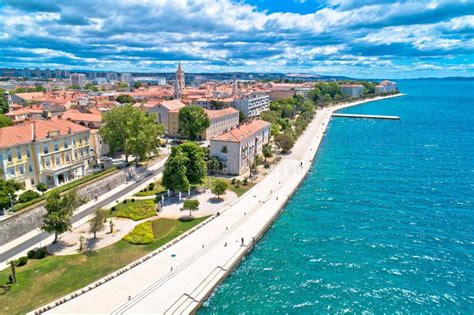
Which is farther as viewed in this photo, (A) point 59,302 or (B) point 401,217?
(B) point 401,217

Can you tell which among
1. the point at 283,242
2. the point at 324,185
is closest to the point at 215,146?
the point at 324,185

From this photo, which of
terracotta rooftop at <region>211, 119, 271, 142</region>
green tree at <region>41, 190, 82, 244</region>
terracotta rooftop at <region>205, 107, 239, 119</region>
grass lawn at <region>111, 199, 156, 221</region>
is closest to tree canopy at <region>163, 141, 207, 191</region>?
grass lawn at <region>111, 199, 156, 221</region>

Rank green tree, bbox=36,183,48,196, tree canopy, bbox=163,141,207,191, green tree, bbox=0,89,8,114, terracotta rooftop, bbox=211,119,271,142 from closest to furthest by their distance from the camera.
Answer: green tree, bbox=36,183,48,196, tree canopy, bbox=163,141,207,191, terracotta rooftop, bbox=211,119,271,142, green tree, bbox=0,89,8,114

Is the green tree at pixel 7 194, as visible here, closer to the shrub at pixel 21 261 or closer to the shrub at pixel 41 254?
the shrub at pixel 41 254

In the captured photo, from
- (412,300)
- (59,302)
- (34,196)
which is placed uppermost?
(34,196)

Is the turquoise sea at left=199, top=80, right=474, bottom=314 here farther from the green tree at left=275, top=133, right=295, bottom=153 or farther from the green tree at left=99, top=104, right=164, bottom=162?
the green tree at left=99, top=104, right=164, bottom=162

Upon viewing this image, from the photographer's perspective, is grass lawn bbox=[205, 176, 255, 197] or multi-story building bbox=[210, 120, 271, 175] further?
multi-story building bbox=[210, 120, 271, 175]

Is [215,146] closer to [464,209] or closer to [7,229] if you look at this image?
[7,229]
